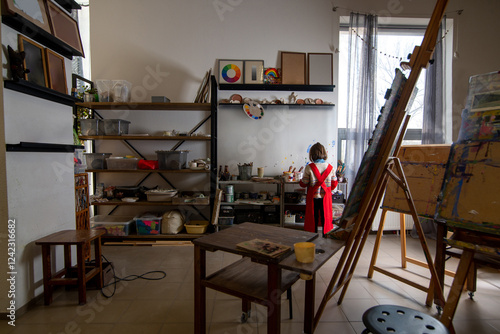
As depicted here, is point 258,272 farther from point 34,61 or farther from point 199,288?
point 34,61

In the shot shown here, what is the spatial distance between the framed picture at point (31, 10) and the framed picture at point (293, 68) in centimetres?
256

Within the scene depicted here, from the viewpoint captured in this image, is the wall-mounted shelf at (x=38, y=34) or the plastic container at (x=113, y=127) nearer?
the wall-mounted shelf at (x=38, y=34)

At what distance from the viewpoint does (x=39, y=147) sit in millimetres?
1974

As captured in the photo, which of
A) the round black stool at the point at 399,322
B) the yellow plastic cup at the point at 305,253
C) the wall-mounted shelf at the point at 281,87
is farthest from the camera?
the wall-mounted shelf at the point at 281,87

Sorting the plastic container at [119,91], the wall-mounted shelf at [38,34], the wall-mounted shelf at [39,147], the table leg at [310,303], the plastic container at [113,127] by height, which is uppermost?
the wall-mounted shelf at [38,34]

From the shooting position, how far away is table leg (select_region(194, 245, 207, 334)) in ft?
4.94

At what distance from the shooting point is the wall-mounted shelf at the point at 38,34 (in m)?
1.82

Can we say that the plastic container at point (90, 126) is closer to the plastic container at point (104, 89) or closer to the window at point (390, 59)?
the plastic container at point (104, 89)

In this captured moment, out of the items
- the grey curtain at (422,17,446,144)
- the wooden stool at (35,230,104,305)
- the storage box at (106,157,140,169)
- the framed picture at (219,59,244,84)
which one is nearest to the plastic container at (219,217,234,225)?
the storage box at (106,157,140,169)

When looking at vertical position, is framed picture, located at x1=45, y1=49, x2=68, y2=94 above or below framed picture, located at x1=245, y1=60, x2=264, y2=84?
below

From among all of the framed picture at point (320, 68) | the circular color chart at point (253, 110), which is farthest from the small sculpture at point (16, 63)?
the framed picture at point (320, 68)

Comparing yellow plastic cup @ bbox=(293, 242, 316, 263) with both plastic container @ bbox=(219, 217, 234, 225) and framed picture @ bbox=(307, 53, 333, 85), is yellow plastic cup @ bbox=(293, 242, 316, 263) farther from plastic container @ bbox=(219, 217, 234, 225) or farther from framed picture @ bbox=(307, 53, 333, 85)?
framed picture @ bbox=(307, 53, 333, 85)

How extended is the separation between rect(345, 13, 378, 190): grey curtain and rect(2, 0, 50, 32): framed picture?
333 centimetres

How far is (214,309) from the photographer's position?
2.01 metres
